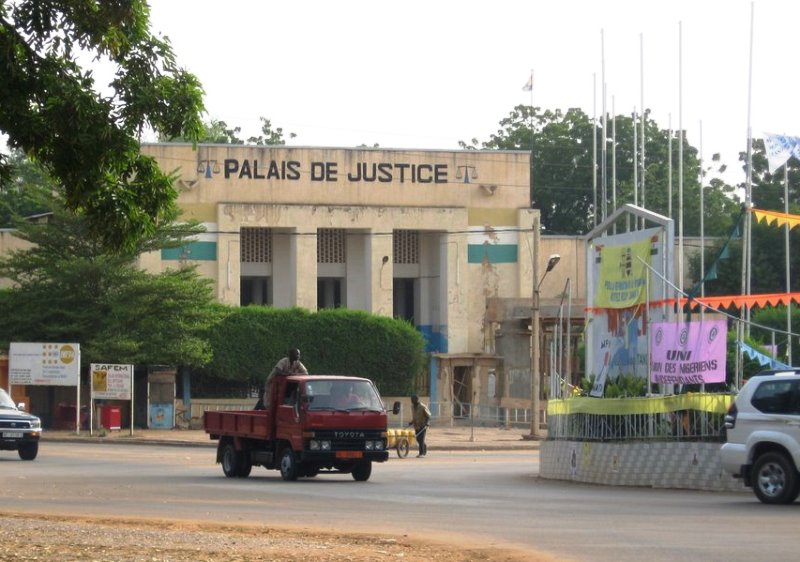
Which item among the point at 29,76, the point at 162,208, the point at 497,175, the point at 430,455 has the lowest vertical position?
the point at 430,455


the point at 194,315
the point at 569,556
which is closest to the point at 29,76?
the point at 569,556

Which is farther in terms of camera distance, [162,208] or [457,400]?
[457,400]

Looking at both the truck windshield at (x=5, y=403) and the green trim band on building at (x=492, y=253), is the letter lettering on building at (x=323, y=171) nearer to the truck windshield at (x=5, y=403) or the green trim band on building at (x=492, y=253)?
the green trim band on building at (x=492, y=253)

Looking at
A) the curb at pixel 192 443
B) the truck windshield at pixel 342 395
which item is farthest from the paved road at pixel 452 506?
the curb at pixel 192 443

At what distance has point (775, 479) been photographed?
64.0 ft

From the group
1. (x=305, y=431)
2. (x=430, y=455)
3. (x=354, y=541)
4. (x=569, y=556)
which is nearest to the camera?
(x=569, y=556)

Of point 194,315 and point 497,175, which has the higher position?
point 497,175

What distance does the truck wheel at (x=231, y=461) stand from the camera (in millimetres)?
26266

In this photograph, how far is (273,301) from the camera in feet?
199

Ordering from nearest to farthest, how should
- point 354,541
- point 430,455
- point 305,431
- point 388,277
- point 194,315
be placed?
1. point 354,541
2. point 305,431
3. point 430,455
4. point 194,315
5. point 388,277

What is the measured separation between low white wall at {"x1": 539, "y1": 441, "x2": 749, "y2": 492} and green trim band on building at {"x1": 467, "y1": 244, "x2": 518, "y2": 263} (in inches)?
1373

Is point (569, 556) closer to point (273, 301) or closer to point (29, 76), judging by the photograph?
point (29, 76)

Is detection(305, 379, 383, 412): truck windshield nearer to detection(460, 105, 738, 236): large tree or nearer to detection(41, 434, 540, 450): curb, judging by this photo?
detection(41, 434, 540, 450): curb

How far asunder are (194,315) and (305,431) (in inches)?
1014
